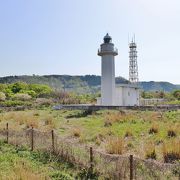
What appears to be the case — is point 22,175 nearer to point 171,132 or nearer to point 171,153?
point 171,153

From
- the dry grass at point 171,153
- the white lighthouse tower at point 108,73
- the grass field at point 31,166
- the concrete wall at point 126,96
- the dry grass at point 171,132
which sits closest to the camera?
the grass field at point 31,166

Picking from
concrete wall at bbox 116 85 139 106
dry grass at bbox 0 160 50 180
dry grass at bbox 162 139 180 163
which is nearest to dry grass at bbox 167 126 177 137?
dry grass at bbox 162 139 180 163

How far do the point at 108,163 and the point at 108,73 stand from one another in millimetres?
30519

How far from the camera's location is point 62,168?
32.4ft

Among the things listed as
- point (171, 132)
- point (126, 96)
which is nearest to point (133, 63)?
point (126, 96)

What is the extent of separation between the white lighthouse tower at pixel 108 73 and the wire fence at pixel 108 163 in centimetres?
2607

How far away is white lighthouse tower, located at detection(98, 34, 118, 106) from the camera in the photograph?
38.6 metres

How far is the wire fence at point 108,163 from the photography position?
7891mm

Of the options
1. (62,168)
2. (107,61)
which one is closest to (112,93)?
(107,61)

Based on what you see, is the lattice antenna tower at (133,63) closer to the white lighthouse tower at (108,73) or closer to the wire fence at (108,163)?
the white lighthouse tower at (108,73)

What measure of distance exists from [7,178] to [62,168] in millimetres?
2181

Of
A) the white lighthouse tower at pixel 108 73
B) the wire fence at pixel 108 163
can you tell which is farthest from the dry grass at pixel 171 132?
the white lighthouse tower at pixel 108 73

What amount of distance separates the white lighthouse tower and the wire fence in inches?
1026

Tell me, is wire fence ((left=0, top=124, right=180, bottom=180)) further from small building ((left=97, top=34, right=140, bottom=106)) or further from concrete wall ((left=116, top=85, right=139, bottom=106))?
concrete wall ((left=116, top=85, right=139, bottom=106))
